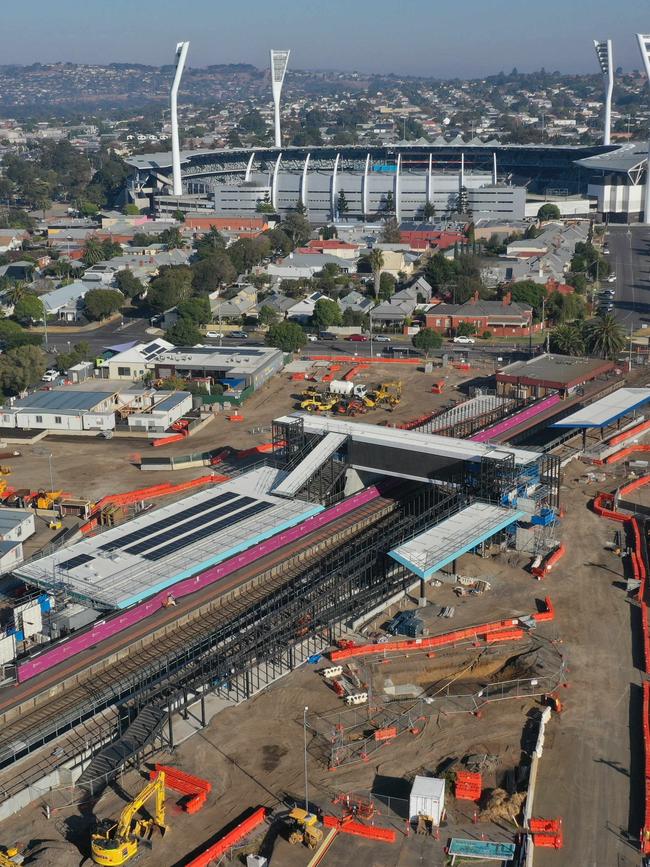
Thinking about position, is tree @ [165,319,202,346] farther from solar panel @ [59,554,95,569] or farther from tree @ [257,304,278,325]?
solar panel @ [59,554,95,569]

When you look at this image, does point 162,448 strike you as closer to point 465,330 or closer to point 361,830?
point 465,330

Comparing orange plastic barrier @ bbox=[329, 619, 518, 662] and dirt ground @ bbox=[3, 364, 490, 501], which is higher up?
dirt ground @ bbox=[3, 364, 490, 501]

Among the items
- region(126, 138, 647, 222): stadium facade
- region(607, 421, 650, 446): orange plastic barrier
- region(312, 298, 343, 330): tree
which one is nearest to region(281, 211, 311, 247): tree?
region(126, 138, 647, 222): stadium facade

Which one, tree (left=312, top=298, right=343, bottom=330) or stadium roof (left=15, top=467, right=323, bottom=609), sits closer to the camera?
stadium roof (left=15, top=467, right=323, bottom=609)

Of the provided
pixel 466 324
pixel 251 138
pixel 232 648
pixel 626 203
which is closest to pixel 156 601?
pixel 232 648

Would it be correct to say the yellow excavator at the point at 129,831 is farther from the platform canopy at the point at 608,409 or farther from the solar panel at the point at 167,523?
the platform canopy at the point at 608,409
